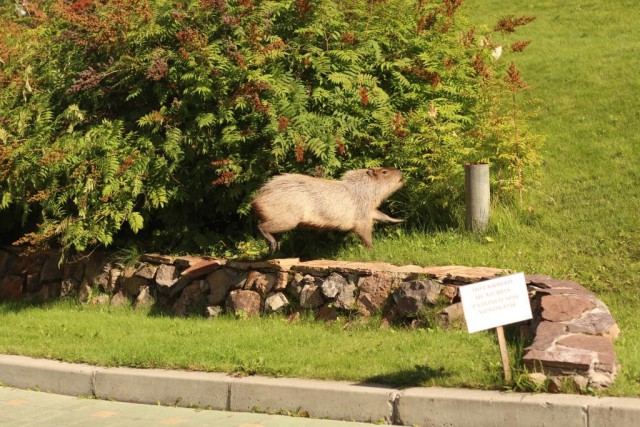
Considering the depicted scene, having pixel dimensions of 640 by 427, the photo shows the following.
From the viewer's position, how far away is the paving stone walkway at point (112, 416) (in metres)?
6.73

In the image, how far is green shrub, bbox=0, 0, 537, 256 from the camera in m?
10.2

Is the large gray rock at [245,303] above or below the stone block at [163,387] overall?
above

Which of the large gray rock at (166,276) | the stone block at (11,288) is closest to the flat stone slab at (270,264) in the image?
the large gray rock at (166,276)

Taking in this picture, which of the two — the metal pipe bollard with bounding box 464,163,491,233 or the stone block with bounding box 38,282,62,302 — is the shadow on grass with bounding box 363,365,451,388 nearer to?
the metal pipe bollard with bounding box 464,163,491,233

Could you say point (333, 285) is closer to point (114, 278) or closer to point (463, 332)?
point (463, 332)

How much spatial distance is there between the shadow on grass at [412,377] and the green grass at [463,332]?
1cm

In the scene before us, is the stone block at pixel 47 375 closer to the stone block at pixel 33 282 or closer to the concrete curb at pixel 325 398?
the concrete curb at pixel 325 398

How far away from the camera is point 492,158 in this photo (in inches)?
417

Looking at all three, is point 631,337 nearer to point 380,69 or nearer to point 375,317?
point 375,317

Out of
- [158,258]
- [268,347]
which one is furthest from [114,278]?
[268,347]

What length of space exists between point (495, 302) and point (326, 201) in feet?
11.2

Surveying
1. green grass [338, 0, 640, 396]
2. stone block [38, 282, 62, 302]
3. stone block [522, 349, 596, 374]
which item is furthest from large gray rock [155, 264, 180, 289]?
stone block [522, 349, 596, 374]

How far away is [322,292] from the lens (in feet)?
29.9

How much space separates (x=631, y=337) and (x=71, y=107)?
22.4 ft
